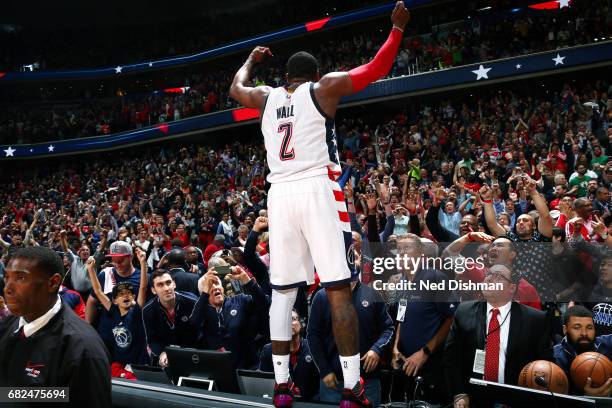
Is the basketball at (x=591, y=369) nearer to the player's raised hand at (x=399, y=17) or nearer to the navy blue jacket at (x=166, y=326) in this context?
the player's raised hand at (x=399, y=17)

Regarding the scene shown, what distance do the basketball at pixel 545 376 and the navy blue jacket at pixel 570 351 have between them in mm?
608

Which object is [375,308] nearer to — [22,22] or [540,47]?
[540,47]

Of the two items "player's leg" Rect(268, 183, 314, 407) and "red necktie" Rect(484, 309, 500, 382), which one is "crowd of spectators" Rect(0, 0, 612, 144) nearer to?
"red necktie" Rect(484, 309, 500, 382)

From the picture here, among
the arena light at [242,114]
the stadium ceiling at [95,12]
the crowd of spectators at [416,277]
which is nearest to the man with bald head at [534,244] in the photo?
the crowd of spectators at [416,277]

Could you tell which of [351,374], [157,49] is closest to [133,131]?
[157,49]

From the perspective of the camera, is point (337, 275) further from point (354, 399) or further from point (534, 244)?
point (534, 244)

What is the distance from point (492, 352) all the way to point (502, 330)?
0.16 meters

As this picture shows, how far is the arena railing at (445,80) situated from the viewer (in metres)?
15.5

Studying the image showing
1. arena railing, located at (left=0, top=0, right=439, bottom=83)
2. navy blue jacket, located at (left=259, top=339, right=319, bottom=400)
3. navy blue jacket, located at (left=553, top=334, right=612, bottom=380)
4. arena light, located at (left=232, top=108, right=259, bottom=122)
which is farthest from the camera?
arena light, located at (left=232, top=108, right=259, bottom=122)

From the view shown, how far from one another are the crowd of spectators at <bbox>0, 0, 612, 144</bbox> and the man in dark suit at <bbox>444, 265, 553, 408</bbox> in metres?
13.7

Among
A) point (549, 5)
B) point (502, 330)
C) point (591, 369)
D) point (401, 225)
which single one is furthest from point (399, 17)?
point (549, 5)

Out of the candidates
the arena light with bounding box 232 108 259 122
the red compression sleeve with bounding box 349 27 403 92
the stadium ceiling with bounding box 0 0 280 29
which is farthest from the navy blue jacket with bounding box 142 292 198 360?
the stadium ceiling with bounding box 0 0 280 29

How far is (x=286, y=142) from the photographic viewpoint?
11.2 feet

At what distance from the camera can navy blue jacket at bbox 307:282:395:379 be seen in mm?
4125
